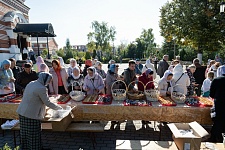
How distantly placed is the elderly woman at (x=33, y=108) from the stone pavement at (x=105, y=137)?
2.51ft

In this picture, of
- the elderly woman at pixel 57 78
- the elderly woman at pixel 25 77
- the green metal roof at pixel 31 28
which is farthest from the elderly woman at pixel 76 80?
the green metal roof at pixel 31 28

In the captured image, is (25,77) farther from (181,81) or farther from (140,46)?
(140,46)

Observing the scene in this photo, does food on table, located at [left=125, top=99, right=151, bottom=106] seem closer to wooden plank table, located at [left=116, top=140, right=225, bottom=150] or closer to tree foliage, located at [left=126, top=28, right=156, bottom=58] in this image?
wooden plank table, located at [left=116, top=140, right=225, bottom=150]

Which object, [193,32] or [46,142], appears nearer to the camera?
[46,142]

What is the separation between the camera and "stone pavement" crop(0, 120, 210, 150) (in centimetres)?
395

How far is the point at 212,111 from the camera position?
11.6 ft

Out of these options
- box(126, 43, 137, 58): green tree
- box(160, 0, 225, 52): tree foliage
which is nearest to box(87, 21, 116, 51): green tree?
box(126, 43, 137, 58): green tree

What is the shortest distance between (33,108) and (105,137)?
1955mm

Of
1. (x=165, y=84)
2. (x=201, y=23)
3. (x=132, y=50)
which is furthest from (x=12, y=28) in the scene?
(x=132, y=50)

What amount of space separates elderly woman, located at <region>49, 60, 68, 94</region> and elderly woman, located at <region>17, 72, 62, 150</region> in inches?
74.6

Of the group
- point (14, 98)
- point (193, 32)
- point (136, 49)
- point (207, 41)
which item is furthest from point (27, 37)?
point (136, 49)

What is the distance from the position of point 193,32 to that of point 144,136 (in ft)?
40.3

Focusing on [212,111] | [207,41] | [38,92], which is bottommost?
[212,111]

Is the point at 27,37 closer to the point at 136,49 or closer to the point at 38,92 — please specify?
the point at 38,92
